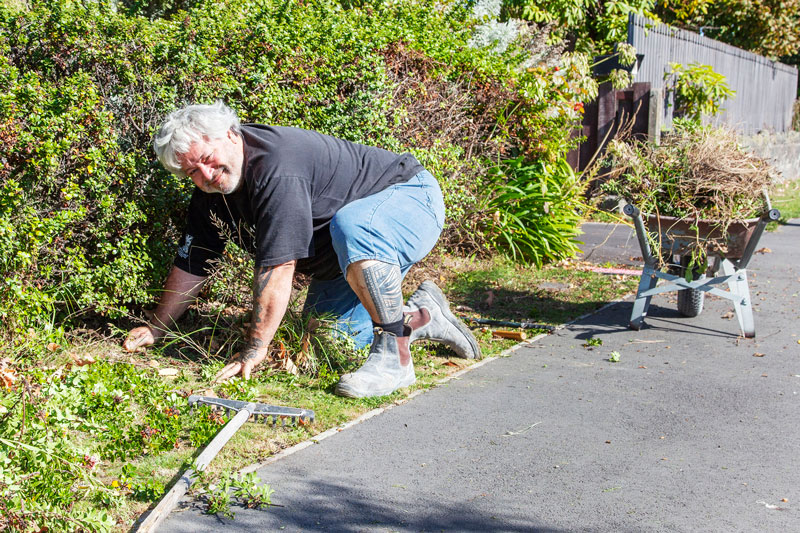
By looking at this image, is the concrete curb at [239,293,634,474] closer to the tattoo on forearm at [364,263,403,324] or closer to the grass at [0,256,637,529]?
the grass at [0,256,637,529]

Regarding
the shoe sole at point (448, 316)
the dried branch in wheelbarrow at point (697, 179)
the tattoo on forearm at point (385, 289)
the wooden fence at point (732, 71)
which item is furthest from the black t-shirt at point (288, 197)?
the wooden fence at point (732, 71)

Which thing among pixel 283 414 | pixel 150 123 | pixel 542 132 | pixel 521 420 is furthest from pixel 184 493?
pixel 542 132

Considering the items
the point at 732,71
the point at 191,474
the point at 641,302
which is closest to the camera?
the point at 191,474

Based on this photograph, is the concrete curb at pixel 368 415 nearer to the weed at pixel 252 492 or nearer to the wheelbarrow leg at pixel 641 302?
the weed at pixel 252 492

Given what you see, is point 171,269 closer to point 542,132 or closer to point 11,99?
point 11,99

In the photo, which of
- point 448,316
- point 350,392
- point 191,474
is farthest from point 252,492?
point 448,316

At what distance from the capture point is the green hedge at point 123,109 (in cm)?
413

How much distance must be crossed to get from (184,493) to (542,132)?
6235 mm

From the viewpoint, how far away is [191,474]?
121 inches

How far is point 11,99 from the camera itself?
13.1 feet

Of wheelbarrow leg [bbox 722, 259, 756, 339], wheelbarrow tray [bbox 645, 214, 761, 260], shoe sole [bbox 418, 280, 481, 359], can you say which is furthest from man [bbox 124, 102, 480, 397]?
wheelbarrow leg [bbox 722, 259, 756, 339]

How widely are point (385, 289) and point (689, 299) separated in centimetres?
304

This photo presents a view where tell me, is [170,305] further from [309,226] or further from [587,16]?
[587,16]

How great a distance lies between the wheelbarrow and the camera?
217 inches
